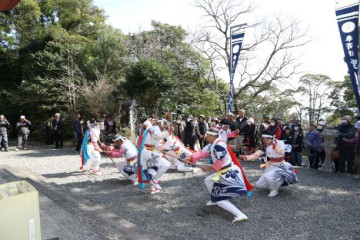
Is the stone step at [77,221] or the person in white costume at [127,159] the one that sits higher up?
the person in white costume at [127,159]

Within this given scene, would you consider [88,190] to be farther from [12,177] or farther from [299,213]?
[299,213]

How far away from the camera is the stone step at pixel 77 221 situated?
3.99 meters

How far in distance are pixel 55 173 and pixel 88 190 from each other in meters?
2.35

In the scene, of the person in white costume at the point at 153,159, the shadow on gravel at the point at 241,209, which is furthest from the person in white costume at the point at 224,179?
the person in white costume at the point at 153,159

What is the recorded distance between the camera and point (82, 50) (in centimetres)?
1850

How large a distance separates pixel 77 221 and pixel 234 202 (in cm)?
285

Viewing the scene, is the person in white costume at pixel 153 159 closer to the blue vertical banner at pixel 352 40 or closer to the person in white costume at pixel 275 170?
the person in white costume at pixel 275 170

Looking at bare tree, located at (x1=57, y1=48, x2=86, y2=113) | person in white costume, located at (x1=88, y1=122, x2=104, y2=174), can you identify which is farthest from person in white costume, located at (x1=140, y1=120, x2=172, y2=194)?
bare tree, located at (x1=57, y1=48, x2=86, y2=113)

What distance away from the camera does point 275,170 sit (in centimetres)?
584

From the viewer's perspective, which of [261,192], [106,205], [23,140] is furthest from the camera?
[23,140]

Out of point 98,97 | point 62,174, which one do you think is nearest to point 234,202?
point 62,174

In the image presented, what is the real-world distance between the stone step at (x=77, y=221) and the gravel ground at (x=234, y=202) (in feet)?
0.91

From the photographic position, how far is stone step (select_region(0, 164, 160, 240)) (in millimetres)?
3992

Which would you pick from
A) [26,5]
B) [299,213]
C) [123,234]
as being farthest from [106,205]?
[26,5]
